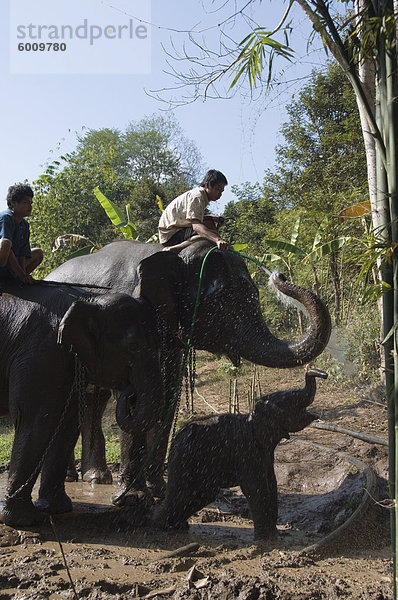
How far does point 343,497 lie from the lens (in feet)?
20.5

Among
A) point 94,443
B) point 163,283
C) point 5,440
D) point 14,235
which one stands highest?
point 14,235

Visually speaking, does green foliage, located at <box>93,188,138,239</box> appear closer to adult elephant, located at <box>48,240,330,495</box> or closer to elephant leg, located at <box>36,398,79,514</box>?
adult elephant, located at <box>48,240,330,495</box>

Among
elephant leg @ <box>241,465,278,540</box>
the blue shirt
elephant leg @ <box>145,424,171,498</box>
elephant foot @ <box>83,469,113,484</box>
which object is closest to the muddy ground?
elephant leg @ <box>241,465,278,540</box>

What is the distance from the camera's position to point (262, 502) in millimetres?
5312

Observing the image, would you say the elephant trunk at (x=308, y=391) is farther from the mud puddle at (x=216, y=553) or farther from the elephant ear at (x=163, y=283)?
the elephant ear at (x=163, y=283)

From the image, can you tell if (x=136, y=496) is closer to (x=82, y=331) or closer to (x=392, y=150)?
(x=82, y=331)

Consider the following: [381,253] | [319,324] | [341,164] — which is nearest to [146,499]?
[319,324]

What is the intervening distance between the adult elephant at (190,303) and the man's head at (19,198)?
1.23 m

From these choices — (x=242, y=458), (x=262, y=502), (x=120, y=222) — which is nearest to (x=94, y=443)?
(x=242, y=458)

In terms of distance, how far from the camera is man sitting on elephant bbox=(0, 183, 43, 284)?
19.3 ft

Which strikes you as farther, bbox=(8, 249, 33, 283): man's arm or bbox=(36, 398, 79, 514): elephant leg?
bbox=(36, 398, 79, 514): elephant leg

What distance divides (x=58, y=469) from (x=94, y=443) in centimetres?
163

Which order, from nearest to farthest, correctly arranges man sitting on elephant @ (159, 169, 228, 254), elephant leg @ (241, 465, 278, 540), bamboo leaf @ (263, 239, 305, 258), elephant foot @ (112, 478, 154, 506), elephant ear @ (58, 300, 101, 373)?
elephant leg @ (241, 465, 278, 540) < elephant ear @ (58, 300, 101, 373) < elephant foot @ (112, 478, 154, 506) < man sitting on elephant @ (159, 169, 228, 254) < bamboo leaf @ (263, 239, 305, 258)

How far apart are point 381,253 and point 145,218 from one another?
23875mm
